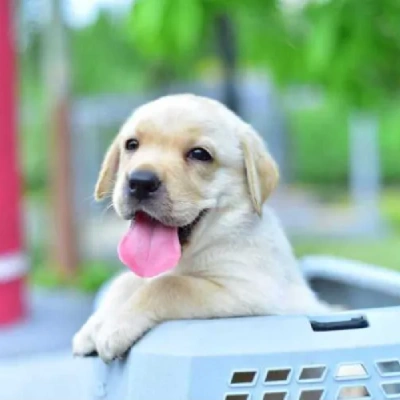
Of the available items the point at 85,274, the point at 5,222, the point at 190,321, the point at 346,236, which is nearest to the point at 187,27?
the point at 190,321

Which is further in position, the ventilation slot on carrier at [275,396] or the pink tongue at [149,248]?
the pink tongue at [149,248]

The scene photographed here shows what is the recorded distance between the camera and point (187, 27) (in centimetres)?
292

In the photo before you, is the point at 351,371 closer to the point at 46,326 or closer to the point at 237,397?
the point at 237,397

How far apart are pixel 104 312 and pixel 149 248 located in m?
0.22

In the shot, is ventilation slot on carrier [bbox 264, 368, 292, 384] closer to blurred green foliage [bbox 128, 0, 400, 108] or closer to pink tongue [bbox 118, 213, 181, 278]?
pink tongue [bbox 118, 213, 181, 278]

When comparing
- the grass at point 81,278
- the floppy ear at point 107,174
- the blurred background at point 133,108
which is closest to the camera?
the floppy ear at point 107,174

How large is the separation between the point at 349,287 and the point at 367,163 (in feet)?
29.0

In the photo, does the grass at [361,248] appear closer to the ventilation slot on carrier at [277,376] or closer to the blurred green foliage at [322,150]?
the blurred green foliage at [322,150]

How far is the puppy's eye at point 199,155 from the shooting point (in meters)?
1.92

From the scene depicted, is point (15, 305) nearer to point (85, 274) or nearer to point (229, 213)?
point (85, 274)

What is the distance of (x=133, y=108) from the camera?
28.3 ft

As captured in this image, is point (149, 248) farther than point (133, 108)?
No

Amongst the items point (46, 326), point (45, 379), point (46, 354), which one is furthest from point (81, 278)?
point (45, 379)

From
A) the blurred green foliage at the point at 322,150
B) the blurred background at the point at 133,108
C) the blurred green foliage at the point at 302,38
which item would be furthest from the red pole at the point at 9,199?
the blurred green foliage at the point at 322,150
